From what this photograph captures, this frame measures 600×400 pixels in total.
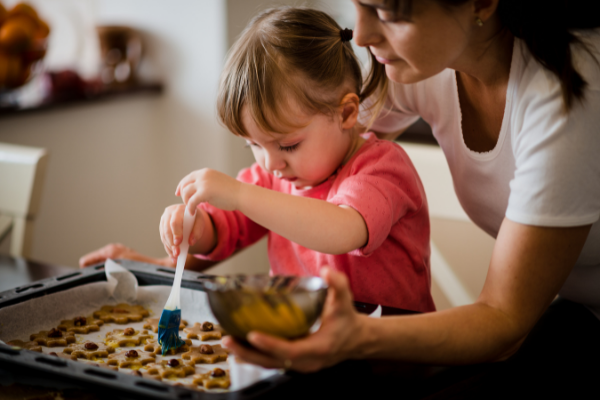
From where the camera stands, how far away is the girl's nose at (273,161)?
1.03 m

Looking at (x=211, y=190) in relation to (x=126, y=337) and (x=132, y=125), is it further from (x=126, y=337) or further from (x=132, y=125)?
(x=132, y=125)

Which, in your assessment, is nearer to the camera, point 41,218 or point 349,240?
point 349,240

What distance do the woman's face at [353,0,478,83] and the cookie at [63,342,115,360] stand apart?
1.96 ft

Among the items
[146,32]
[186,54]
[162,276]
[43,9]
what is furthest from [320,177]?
[43,9]

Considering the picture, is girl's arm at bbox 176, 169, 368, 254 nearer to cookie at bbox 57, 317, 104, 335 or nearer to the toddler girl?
the toddler girl

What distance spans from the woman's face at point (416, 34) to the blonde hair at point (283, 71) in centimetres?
15

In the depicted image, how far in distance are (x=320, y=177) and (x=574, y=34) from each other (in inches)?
19.2

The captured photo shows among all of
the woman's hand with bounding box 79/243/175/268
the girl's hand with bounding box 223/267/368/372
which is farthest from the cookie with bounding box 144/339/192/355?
the woman's hand with bounding box 79/243/175/268

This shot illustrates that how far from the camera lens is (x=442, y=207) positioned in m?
2.05

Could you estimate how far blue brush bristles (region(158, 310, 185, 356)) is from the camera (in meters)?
0.86

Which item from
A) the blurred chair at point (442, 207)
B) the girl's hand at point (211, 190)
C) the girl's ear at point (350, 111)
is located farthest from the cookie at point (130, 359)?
the blurred chair at point (442, 207)

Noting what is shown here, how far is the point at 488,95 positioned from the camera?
1.06 metres

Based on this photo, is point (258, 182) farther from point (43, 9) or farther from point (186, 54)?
point (43, 9)

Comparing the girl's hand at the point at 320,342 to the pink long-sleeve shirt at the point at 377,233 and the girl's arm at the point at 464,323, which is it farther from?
the pink long-sleeve shirt at the point at 377,233
